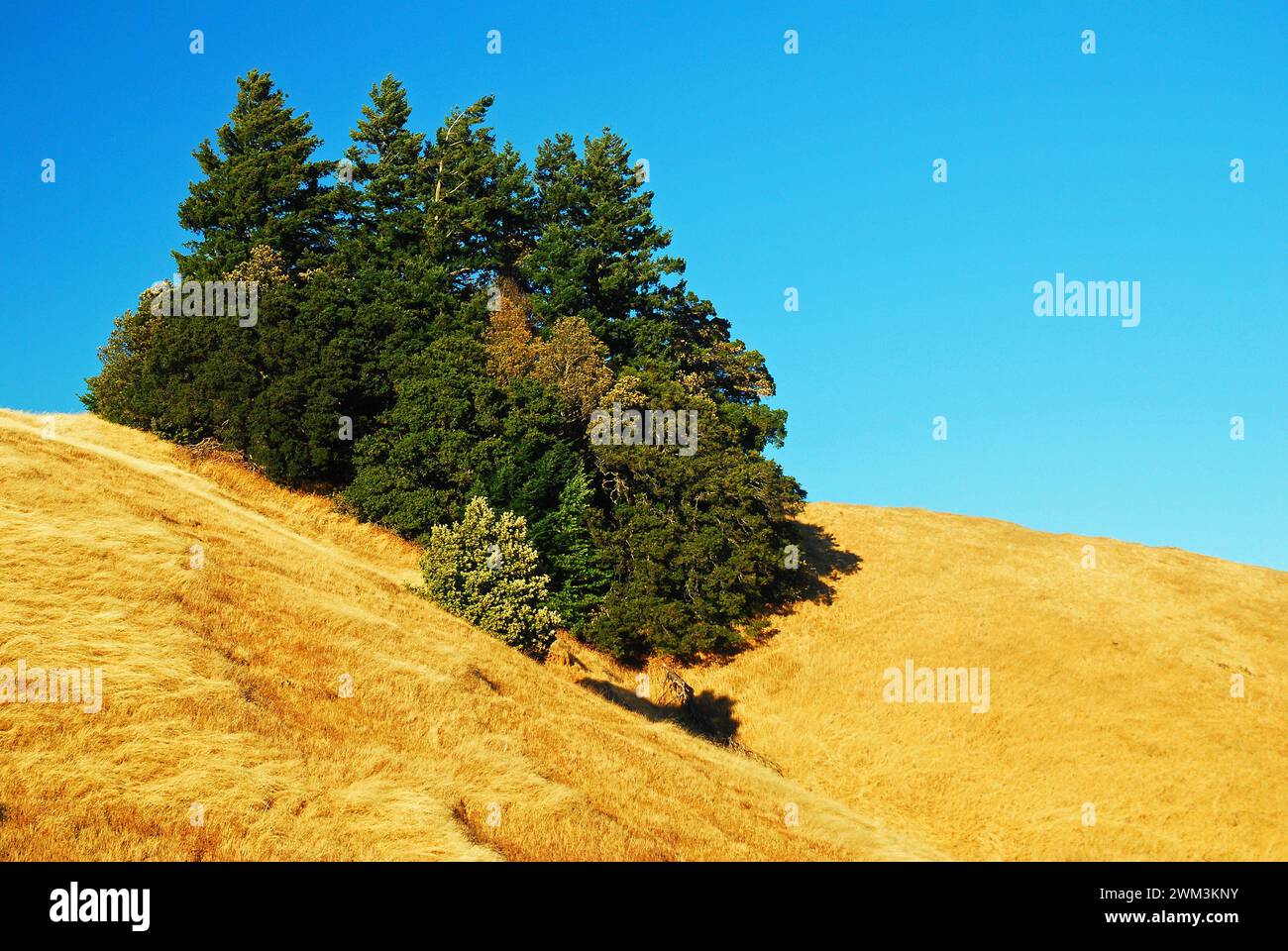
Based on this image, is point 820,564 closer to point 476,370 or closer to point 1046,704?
point 1046,704

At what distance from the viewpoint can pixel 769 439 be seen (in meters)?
61.9

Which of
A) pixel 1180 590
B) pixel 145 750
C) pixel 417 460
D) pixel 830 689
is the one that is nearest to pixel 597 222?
pixel 417 460

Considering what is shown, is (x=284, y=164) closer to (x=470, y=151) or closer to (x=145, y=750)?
(x=470, y=151)

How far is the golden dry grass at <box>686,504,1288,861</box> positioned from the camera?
3800 centimetres

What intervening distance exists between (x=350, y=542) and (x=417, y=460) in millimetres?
5287

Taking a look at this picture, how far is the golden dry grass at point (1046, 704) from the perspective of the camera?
38.0 metres

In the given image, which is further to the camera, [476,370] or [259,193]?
[259,193]

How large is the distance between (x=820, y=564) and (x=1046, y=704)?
1839 centimetres

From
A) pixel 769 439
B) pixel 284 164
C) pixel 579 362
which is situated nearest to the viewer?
pixel 579 362

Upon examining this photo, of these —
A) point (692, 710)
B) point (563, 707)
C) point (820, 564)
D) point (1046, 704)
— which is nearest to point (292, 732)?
point (563, 707)

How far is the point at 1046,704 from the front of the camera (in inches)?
1778

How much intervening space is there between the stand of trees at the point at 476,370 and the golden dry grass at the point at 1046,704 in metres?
5.41

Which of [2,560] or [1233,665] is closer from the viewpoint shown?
[2,560]

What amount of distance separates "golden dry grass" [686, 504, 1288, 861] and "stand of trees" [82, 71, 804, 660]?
5.41 metres
